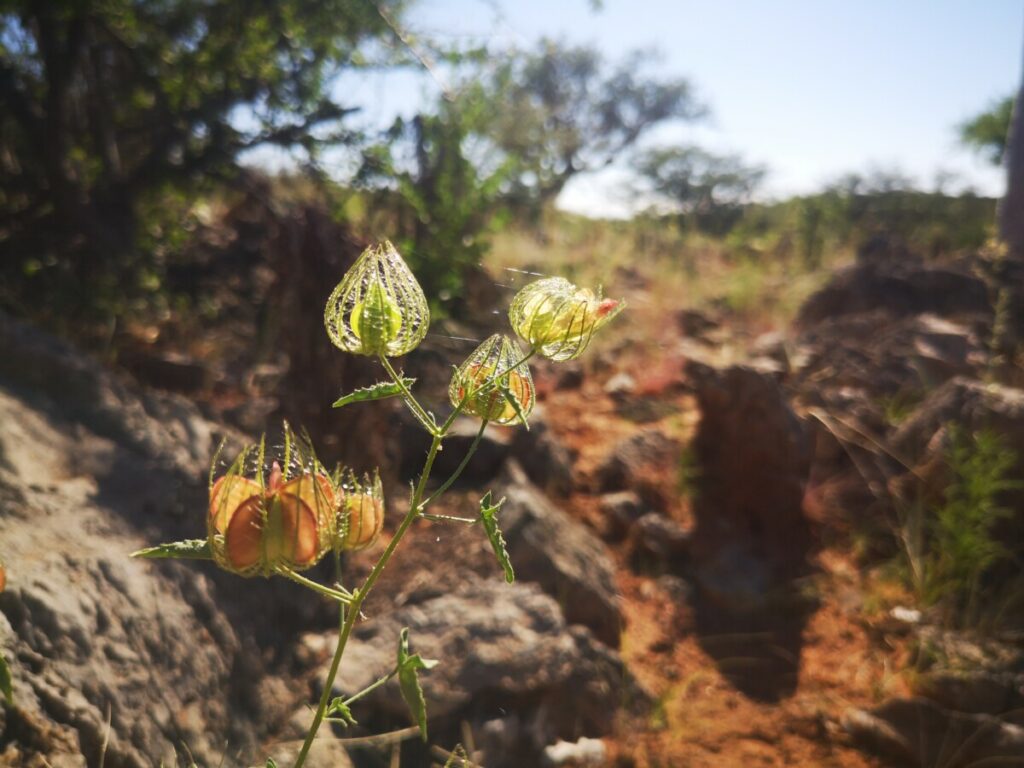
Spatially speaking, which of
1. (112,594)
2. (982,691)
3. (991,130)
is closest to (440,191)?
(112,594)

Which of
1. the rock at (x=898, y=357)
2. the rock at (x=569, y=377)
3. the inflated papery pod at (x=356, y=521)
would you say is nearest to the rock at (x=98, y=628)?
the inflated papery pod at (x=356, y=521)

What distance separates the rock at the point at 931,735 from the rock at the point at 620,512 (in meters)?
1.13

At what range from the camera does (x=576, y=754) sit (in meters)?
1.95

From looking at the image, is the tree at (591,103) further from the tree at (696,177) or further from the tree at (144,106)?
the tree at (144,106)

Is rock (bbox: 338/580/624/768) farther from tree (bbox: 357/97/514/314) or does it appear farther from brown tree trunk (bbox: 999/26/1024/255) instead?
brown tree trunk (bbox: 999/26/1024/255)

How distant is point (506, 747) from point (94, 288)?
2.63 m

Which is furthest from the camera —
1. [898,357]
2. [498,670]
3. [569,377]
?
[569,377]

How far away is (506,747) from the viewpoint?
6.10 ft

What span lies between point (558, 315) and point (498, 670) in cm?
131

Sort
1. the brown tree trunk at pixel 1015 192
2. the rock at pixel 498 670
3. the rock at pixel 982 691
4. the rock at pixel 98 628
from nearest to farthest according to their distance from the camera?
the rock at pixel 98 628 < the rock at pixel 498 670 < the rock at pixel 982 691 < the brown tree trunk at pixel 1015 192

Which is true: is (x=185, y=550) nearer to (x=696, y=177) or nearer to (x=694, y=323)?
(x=694, y=323)

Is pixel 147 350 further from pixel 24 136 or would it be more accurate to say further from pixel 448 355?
pixel 448 355

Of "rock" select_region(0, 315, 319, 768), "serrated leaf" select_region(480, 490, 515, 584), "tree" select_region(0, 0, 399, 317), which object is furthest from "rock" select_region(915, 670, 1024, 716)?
"tree" select_region(0, 0, 399, 317)

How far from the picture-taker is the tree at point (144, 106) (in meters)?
3.30
